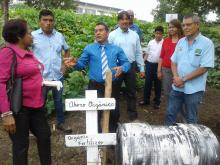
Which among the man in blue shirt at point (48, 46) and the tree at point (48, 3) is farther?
the tree at point (48, 3)

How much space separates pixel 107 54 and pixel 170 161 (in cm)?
204

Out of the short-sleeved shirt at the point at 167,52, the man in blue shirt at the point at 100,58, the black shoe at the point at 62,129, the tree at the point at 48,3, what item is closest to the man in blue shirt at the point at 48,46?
the man in blue shirt at the point at 100,58

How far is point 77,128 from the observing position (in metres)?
6.24

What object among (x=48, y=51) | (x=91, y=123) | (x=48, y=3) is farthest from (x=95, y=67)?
(x=48, y=3)

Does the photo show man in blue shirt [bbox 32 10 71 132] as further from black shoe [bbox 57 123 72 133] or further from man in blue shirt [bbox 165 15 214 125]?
man in blue shirt [bbox 165 15 214 125]

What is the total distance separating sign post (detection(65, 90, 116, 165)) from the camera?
14.0 feet

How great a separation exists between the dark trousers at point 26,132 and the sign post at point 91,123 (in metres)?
0.26

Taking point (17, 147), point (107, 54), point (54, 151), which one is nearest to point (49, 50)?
point (107, 54)

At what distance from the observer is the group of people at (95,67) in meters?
3.82

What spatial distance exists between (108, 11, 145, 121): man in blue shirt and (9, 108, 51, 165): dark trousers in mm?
2218

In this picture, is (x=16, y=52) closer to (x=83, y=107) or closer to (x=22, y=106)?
(x=22, y=106)

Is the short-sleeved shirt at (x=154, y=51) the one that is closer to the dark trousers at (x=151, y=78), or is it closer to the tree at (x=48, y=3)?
the dark trousers at (x=151, y=78)

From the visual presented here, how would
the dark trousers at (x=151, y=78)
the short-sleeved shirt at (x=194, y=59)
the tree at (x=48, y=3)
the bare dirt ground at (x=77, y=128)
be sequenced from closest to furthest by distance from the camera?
the short-sleeved shirt at (x=194, y=59) → the bare dirt ground at (x=77, y=128) → the dark trousers at (x=151, y=78) → the tree at (x=48, y=3)

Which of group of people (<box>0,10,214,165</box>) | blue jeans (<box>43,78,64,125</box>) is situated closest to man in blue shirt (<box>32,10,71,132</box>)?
group of people (<box>0,10,214,165</box>)
